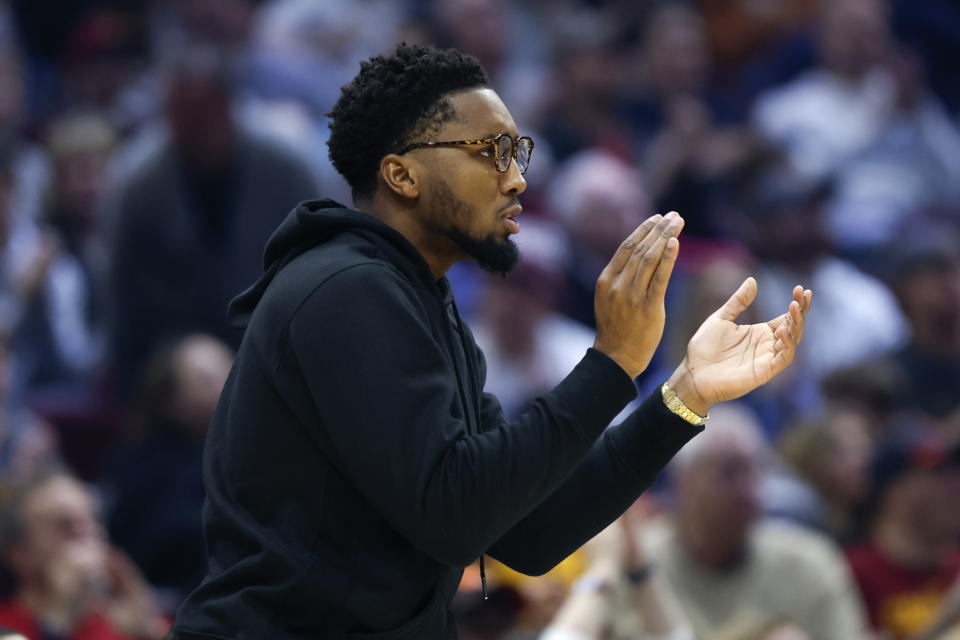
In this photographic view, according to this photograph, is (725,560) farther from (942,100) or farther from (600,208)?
(942,100)

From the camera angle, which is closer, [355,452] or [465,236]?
[355,452]

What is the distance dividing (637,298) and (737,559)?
260 cm

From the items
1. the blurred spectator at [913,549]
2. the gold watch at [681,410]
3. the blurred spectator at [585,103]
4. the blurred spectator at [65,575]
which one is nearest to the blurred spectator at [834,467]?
the blurred spectator at [913,549]

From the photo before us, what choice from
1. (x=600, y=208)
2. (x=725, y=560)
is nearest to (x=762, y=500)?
(x=725, y=560)

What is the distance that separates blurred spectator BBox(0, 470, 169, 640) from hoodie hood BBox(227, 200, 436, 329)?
2.03 meters

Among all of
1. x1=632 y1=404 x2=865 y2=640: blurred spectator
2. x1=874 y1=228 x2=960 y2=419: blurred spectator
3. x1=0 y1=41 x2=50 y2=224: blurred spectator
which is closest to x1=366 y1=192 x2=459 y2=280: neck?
x1=632 y1=404 x2=865 y2=640: blurred spectator

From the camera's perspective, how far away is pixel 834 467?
16.4ft

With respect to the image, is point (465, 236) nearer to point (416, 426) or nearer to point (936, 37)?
point (416, 426)

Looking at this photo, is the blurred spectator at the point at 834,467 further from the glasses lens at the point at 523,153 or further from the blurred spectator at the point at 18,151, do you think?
the blurred spectator at the point at 18,151

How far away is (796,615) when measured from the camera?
170 inches

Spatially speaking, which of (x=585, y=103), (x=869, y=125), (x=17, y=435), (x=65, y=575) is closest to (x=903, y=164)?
(x=869, y=125)

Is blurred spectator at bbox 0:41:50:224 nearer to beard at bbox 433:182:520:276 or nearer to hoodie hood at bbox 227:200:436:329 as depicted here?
hoodie hood at bbox 227:200:436:329

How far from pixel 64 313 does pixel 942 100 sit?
5.09m

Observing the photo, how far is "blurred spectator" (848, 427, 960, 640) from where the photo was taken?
14.9 feet
